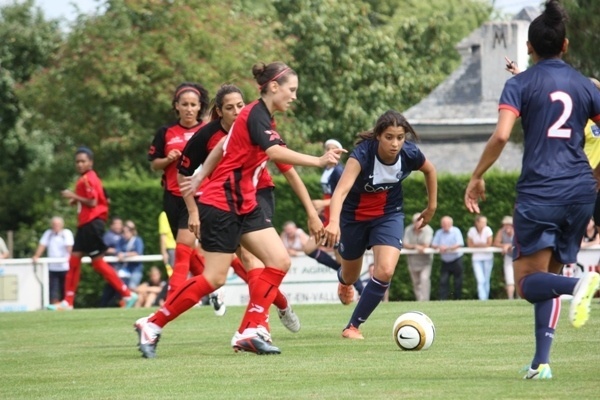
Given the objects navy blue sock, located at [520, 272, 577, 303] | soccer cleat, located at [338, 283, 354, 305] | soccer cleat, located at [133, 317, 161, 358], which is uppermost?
navy blue sock, located at [520, 272, 577, 303]

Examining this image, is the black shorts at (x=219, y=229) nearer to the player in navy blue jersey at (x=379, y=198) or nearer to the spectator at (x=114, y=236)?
the player in navy blue jersey at (x=379, y=198)

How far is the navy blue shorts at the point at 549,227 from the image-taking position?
755cm

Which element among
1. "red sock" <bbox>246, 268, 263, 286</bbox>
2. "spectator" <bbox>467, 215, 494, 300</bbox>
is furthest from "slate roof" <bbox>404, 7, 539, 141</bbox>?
"red sock" <bbox>246, 268, 263, 286</bbox>

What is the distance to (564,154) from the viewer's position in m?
7.63

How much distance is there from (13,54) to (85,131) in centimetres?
1368

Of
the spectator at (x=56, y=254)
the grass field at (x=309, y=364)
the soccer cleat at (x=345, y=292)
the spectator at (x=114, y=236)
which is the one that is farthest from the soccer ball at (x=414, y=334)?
the spectator at (x=114, y=236)

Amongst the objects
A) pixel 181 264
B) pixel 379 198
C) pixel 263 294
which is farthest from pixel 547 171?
pixel 181 264

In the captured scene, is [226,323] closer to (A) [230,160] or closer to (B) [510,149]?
(A) [230,160]

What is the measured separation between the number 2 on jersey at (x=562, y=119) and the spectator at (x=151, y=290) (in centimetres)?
→ 1603

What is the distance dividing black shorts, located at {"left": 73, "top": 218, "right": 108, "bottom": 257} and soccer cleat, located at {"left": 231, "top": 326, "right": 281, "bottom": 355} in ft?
31.3

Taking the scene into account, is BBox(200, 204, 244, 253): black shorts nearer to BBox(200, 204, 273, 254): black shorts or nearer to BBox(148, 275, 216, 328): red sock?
BBox(200, 204, 273, 254): black shorts

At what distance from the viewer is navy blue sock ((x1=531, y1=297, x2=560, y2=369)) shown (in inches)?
302

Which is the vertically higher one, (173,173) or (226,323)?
(173,173)

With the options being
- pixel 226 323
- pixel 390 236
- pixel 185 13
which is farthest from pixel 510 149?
pixel 390 236
